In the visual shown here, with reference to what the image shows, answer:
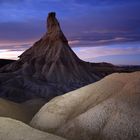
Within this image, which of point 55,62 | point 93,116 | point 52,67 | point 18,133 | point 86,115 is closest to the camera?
point 18,133

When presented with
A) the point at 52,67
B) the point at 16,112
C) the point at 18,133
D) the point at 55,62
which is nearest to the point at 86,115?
the point at 18,133

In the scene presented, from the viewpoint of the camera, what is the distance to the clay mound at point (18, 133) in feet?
23.8

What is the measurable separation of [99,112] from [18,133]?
192cm

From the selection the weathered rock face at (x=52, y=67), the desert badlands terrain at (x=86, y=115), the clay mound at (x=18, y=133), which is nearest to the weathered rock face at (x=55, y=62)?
the weathered rock face at (x=52, y=67)

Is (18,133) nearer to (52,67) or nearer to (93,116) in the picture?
(93,116)

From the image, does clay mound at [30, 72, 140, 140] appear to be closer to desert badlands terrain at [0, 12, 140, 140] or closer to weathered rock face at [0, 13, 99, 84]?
desert badlands terrain at [0, 12, 140, 140]

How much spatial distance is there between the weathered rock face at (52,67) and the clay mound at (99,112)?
2780 cm

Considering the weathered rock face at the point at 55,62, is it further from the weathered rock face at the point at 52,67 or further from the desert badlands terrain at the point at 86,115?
the desert badlands terrain at the point at 86,115

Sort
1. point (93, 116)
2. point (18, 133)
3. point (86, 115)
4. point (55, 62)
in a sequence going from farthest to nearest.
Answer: point (55, 62) → point (86, 115) → point (93, 116) → point (18, 133)

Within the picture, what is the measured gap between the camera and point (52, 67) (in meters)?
42.0

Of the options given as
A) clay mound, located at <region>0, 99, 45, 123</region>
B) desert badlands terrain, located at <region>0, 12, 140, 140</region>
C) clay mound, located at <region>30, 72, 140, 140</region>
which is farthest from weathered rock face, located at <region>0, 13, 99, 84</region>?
clay mound, located at <region>30, 72, 140, 140</region>

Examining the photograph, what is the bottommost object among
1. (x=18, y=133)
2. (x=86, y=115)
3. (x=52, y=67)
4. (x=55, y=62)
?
(x=52, y=67)

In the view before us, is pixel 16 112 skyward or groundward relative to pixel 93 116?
groundward

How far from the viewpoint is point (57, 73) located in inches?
1646
